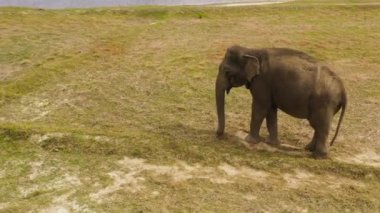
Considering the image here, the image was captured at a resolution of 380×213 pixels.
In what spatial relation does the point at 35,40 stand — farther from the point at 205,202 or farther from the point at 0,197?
the point at 205,202

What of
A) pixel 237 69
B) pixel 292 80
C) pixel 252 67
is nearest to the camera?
pixel 292 80

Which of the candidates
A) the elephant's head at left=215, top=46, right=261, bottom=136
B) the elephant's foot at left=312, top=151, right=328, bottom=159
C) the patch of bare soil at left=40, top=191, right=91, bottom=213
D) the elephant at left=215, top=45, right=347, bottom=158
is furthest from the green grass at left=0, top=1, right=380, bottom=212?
the elephant's head at left=215, top=46, right=261, bottom=136

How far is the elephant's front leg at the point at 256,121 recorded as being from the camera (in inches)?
411

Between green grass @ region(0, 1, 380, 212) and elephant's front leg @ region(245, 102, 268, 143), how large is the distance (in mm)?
300

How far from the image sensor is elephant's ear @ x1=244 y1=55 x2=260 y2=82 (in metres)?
10.1

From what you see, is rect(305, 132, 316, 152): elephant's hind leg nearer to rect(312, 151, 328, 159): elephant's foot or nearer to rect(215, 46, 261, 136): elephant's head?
rect(312, 151, 328, 159): elephant's foot

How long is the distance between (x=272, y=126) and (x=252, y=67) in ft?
4.24

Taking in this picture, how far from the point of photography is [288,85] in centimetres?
993

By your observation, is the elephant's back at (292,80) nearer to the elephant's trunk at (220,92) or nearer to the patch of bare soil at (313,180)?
the elephant's trunk at (220,92)

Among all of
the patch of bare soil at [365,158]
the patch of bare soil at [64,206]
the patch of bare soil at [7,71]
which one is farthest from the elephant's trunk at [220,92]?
the patch of bare soil at [7,71]

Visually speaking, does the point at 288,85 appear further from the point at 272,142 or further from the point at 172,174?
the point at 172,174

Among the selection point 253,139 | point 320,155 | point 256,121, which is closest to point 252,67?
point 256,121

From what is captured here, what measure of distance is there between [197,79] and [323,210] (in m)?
7.12

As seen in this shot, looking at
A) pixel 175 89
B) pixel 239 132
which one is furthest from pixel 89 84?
pixel 239 132
